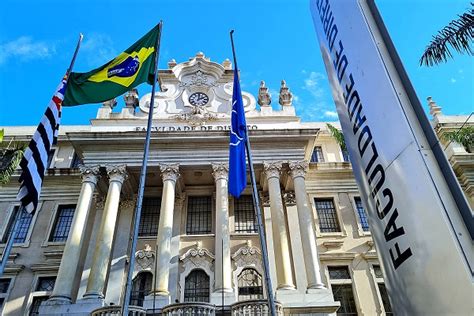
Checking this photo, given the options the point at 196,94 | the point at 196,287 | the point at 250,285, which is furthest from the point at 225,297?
the point at 196,94

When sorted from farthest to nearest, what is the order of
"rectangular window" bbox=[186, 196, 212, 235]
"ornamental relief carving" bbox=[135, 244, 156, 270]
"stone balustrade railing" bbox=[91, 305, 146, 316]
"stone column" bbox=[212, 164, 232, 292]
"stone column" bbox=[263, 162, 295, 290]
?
"rectangular window" bbox=[186, 196, 212, 235] → "ornamental relief carving" bbox=[135, 244, 156, 270] → "stone column" bbox=[263, 162, 295, 290] → "stone column" bbox=[212, 164, 232, 292] → "stone balustrade railing" bbox=[91, 305, 146, 316]

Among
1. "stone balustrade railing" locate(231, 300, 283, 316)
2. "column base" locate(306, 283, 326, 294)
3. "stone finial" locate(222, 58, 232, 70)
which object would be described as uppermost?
"stone finial" locate(222, 58, 232, 70)

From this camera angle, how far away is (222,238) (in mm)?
17281

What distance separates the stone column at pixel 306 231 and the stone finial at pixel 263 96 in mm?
5817

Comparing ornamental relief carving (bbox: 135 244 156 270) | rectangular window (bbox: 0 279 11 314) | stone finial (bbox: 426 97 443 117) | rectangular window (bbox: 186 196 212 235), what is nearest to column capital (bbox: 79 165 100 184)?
ornamental relief carving (bbox: 135 244 156 270)

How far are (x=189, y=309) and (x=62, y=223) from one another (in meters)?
11.6

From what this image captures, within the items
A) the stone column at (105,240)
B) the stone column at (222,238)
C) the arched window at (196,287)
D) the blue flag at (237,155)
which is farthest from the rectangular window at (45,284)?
the blue flag at (237,155)

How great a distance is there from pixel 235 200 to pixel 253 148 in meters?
3.41

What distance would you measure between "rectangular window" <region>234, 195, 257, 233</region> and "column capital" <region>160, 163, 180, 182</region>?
406 centimetres

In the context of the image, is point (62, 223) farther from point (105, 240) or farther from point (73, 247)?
point (105, 240)

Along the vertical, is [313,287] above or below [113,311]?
above

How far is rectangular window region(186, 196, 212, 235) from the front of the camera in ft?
67.9

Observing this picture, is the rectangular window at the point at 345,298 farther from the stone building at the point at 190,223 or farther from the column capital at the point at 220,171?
the column capital at the point at 220,171

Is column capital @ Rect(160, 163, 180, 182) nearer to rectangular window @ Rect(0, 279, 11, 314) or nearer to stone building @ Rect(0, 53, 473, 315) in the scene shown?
stone building @ Rect(0, 53, 473, 315)
